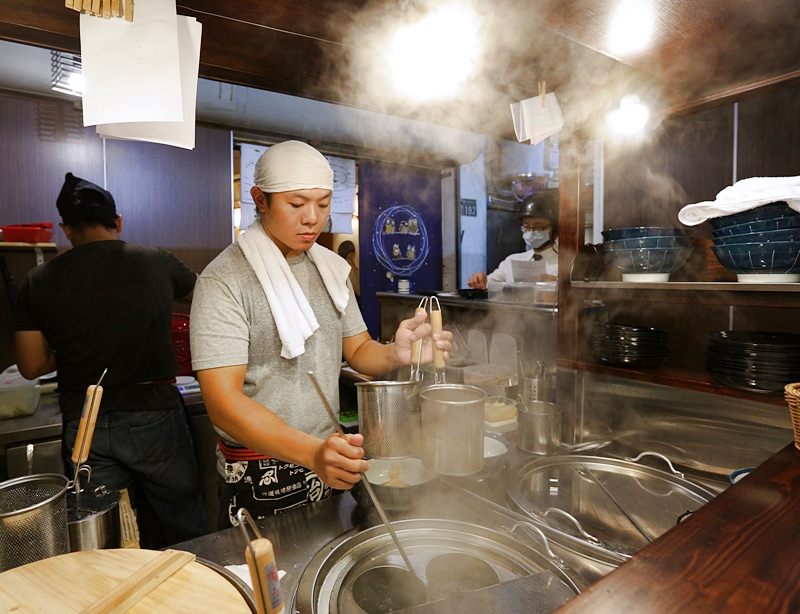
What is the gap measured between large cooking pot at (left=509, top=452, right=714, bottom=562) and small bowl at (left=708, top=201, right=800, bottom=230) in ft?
2.55

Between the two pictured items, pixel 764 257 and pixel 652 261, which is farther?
pixel 652 261

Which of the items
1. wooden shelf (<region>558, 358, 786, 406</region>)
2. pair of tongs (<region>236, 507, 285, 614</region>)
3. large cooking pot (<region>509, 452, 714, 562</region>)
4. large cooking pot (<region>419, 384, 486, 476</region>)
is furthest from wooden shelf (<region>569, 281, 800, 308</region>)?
A: pair of tongs (<region>236, 507, 285, 614</region>)

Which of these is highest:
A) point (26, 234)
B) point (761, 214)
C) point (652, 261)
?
point (26, 234)

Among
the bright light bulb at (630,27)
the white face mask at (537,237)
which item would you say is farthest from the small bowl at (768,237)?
the white face mask at (537,237)

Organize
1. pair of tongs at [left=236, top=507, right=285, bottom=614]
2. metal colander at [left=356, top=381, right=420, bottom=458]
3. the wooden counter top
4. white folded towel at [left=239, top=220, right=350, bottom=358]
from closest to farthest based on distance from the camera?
pair of tongs at [left=236, top=507, right=285, bottom=614]
the wooden counter top
metal colander at [left=356, top=381, right=420, bottom=458]
white folded towel at [left=239, top=220, right=350, bottom=358]

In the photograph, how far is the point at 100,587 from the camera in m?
0.77

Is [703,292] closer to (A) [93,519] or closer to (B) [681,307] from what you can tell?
(B) [681,307]

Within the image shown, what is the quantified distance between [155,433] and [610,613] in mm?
2430

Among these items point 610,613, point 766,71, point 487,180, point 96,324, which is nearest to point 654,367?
point 766,71

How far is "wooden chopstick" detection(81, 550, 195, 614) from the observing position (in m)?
0.71

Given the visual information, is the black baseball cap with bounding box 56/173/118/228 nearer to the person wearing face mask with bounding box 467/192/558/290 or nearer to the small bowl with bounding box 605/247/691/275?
the small bowl with bounding box 605/247/691/275

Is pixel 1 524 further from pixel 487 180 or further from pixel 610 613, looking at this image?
pixel 487 180

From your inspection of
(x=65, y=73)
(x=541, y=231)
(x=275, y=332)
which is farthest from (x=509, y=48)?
(x=541, y=231)

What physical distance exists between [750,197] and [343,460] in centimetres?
127
